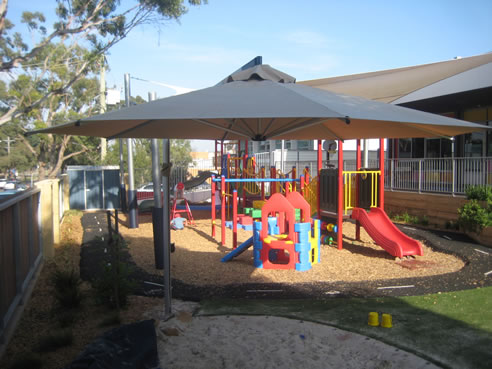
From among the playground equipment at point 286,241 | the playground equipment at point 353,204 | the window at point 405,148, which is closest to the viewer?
the playground equipment at point 286,241

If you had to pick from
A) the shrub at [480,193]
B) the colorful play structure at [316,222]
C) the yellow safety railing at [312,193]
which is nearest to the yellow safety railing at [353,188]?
the colorful play structure at [316,222]

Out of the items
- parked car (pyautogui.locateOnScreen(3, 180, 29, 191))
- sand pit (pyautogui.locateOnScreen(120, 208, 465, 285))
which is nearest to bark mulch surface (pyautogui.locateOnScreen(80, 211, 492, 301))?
sand pit (pyautogui.locateOnScreen(120, 208, 465, 285))

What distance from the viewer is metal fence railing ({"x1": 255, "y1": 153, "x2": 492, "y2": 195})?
1146 cm

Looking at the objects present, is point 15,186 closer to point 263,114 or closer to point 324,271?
point 324,271

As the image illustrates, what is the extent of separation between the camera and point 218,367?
3.41 m

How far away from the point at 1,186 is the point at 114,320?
3769 centimetres

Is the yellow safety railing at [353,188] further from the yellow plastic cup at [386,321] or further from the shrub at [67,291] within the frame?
the shrub at [67,291]

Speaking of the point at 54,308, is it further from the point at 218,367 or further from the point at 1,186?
the point at 1,186

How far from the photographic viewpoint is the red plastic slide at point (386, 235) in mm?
8273

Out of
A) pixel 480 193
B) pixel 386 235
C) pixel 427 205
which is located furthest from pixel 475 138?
pixel 386 235

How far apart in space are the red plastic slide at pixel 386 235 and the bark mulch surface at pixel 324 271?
0.73 ft

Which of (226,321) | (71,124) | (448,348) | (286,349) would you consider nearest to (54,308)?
(226,321)

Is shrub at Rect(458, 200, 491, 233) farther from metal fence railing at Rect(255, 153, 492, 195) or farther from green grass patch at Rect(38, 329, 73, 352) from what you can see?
green grass patch at Rect(38, 329, 73, 352)

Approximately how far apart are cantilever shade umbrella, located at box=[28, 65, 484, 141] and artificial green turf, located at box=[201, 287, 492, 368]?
2.01 m
